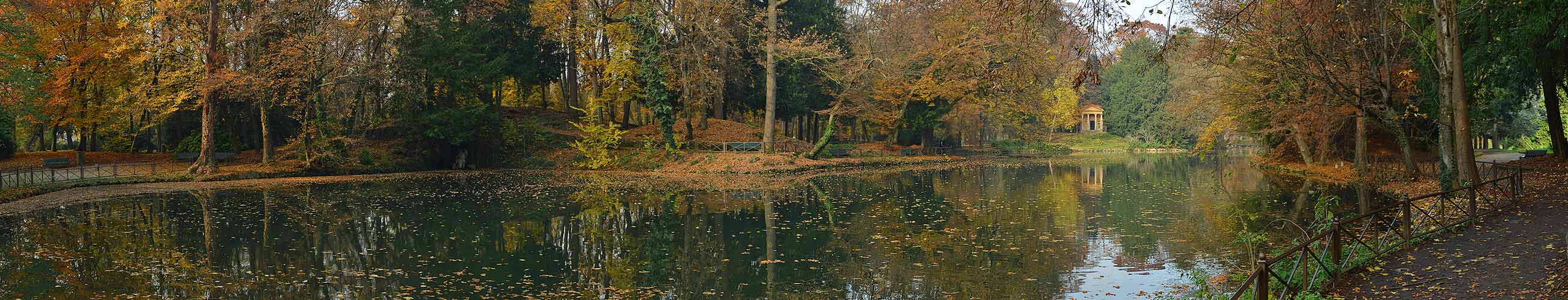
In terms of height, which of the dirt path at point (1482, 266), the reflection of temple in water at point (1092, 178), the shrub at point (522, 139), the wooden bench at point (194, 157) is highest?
the shrub at point (522, 139)

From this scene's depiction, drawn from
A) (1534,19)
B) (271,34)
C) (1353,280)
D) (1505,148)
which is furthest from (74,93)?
(1505,148)

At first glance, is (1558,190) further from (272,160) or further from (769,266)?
(272,160)

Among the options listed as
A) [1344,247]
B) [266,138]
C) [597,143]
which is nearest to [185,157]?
[266,138]

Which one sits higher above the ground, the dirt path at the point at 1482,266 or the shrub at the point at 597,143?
the shrub at the point at 597,143

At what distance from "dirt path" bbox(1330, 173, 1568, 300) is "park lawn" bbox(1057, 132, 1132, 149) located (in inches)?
2838

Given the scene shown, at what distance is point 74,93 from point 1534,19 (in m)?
47.4

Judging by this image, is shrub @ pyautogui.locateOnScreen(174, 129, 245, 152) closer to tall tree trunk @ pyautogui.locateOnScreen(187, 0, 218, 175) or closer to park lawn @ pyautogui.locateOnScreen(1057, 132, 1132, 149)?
tall tree trunk @ pyautogui.locateOnScreen(187, 0, 218, 175)

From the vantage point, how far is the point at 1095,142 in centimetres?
8925

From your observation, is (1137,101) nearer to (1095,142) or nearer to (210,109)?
(1095,142)

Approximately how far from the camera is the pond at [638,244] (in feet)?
36.6

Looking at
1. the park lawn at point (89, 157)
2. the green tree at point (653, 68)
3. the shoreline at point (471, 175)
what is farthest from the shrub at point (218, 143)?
the green tree at point (653, 68)

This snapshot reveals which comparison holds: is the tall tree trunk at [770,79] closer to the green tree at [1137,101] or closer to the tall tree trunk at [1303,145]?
the tall tree trunk at [1303,145]

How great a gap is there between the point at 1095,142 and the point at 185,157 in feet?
248

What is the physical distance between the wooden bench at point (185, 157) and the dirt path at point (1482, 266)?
131ft
